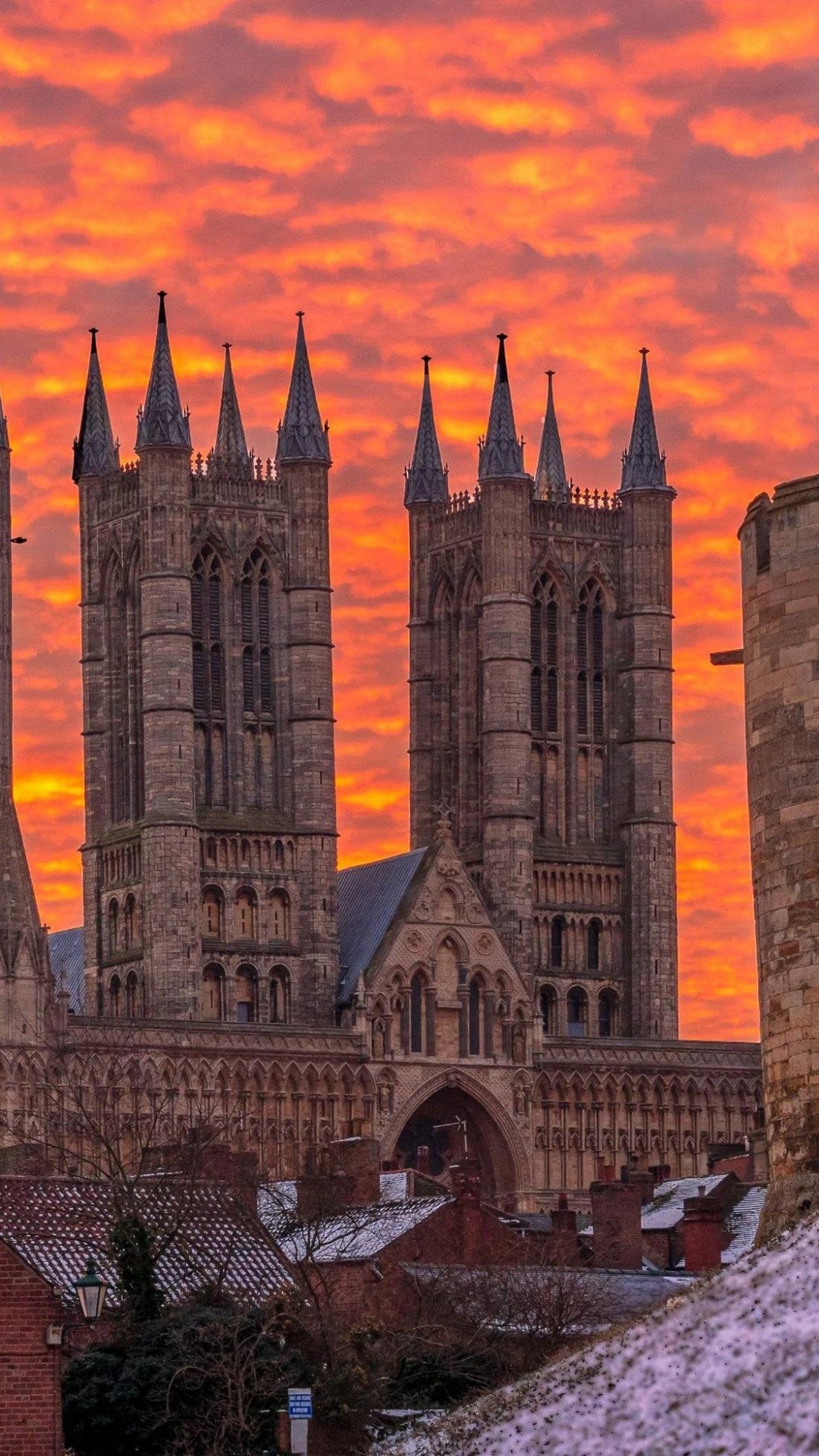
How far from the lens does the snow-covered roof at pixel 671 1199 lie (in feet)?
242

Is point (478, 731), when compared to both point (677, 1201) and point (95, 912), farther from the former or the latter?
point (677, 1201)

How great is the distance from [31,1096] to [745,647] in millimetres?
70326

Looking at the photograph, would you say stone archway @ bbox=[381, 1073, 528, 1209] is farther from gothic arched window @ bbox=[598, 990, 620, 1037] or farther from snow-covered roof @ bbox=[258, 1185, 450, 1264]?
snow-covered roof @ bbox=[258, 1185, 450, 1264]

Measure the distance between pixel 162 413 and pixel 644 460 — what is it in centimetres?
1831

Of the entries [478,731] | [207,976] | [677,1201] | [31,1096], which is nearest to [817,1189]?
[677,1201]

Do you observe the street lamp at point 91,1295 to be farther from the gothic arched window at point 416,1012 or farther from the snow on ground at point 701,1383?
the gothic arched window at point 416,1012

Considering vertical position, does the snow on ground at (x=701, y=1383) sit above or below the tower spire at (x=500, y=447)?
below

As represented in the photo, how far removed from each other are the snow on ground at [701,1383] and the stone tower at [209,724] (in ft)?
266

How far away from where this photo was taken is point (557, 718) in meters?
123

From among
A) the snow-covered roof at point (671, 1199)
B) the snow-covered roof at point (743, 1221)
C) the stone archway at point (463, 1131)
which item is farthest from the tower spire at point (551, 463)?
the snow-covered roof at point (743, 1221)

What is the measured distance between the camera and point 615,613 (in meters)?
125

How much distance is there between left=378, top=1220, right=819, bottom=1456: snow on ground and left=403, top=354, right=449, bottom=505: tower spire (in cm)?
9465

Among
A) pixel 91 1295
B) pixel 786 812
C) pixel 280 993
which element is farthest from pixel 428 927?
pixel 786 812

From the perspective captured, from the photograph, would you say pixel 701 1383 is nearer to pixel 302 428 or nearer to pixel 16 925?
pixel 16 925
